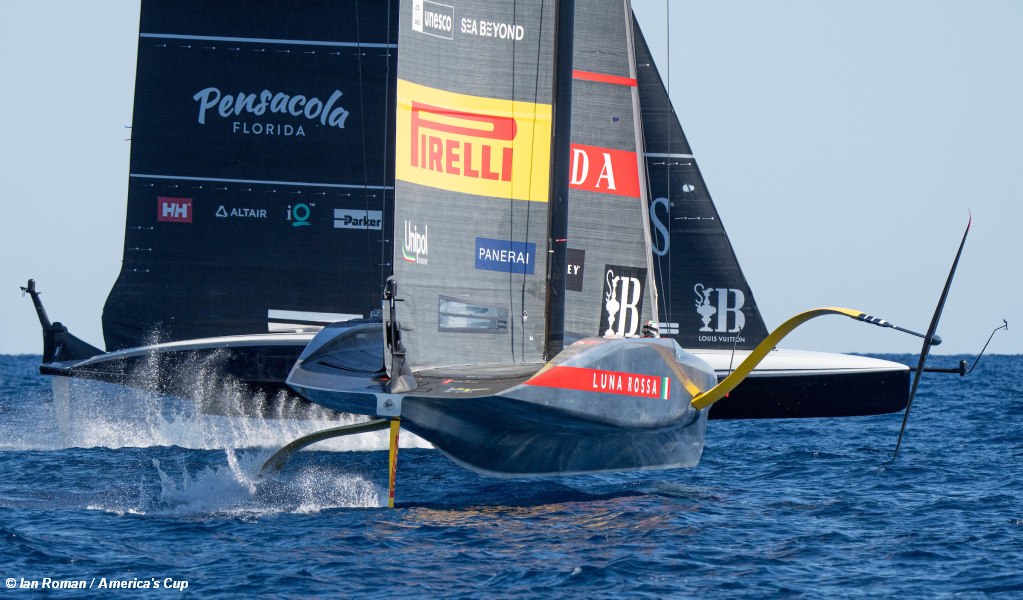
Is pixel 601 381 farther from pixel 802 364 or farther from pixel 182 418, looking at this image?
pixel 182 418

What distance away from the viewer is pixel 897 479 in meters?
14.1

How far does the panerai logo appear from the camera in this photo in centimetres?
1722

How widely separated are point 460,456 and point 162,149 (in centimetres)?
821

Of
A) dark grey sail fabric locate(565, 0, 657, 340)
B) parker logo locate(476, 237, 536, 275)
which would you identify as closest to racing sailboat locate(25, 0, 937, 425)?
dark grey sail fabric locate(565, 0, 657, 340)

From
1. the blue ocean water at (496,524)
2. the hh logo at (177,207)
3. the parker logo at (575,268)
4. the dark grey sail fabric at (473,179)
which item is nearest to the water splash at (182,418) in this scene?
the blue ocean water at (496,524)

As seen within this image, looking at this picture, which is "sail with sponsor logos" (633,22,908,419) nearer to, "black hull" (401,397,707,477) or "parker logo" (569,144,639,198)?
"parker logo" (569,144,639,198)

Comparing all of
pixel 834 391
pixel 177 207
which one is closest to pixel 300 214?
pixel 177 207

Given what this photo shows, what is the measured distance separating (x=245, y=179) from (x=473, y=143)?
662 centimetres

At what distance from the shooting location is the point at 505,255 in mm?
11586

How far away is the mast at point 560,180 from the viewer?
11766mm

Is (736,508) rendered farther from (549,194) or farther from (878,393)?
(878,393)

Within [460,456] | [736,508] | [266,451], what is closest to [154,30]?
[266,451]

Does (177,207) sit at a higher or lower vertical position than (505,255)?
higher

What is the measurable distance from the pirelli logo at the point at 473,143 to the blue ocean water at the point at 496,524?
287 cm
